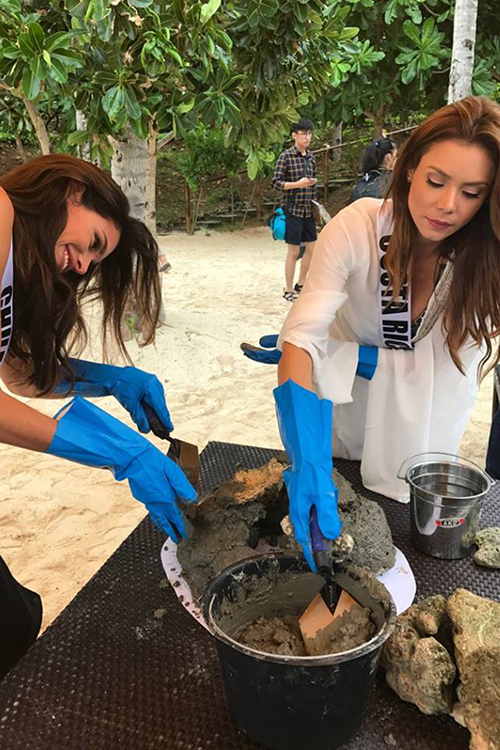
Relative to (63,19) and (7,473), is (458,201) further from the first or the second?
(63,19)

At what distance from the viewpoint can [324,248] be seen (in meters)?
1.40

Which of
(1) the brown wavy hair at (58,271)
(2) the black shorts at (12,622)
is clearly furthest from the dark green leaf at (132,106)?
(2) the black shorts at (12,622)

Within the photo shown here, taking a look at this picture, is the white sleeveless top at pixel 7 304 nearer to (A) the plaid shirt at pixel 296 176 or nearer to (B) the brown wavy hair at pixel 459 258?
(B) the brown wavy hair at pixel 459 258

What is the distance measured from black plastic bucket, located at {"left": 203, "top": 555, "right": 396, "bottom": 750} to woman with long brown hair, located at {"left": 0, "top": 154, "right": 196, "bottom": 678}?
0.33 metres

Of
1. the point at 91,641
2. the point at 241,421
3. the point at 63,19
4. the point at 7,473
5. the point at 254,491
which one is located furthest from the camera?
the point at 241,421

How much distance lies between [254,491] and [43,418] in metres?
0.43

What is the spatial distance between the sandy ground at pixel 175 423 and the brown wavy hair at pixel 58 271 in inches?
41.2

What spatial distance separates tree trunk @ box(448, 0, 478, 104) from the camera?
4590 millimetres

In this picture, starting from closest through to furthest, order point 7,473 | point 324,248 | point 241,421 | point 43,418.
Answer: point 43,418
point 324,248
point 7,473
point 241,421

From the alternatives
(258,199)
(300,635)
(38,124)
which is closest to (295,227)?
(38,124)

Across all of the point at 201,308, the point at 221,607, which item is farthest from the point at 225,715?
the point at 201,308

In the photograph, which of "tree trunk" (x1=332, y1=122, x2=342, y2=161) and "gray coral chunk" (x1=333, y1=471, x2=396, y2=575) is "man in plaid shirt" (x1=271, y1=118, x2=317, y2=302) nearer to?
"gray coral chunk" (x1=333, y1=471, x2=396, y2=575)

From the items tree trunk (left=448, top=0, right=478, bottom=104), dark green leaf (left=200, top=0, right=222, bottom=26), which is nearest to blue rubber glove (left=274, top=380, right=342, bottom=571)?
dark green leaf (left=200, top=0, right=222, bottom=26)

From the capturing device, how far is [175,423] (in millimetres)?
3242
